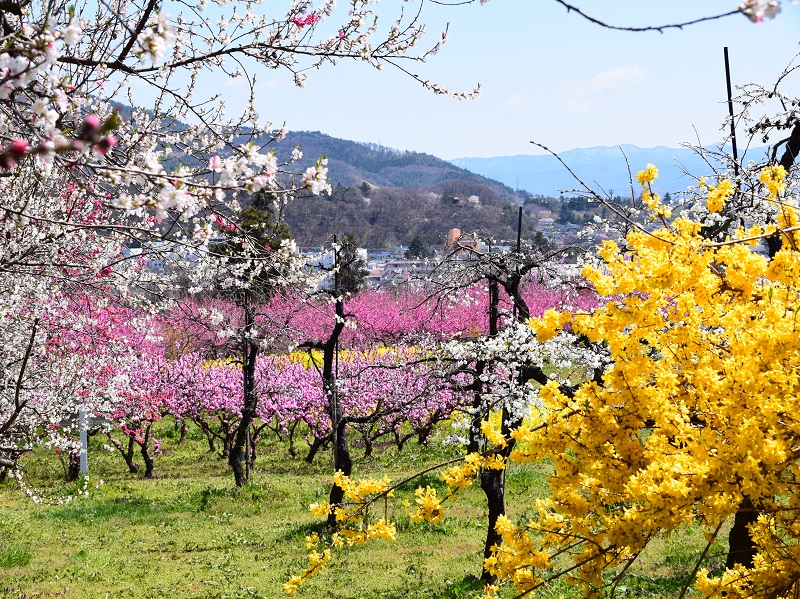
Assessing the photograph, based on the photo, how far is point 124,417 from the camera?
14.0 metres

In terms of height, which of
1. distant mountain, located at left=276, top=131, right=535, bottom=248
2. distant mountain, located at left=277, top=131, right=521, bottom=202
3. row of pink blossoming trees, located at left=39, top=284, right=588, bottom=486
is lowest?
row of pink blossoming trees, located at left=39, top=284, right=588, bottom=486

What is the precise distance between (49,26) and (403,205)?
78285 mm

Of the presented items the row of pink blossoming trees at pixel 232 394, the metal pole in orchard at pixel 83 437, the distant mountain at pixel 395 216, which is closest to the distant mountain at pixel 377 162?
the distant mountain at pixel 395 216

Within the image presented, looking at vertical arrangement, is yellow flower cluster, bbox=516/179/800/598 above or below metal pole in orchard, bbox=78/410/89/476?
above

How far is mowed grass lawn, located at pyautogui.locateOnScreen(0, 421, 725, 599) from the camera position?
7113 mm

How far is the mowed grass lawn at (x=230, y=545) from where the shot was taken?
7.11m

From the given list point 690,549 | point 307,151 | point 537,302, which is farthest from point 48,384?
point 307,151

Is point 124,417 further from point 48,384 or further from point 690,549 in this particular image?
point 690,549

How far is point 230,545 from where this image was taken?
8977 millimetres

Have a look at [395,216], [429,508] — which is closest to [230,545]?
→ [429,508]

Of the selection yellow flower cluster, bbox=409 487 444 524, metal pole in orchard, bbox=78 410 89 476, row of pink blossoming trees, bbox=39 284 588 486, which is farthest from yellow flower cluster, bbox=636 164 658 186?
metal pole in orchard, bbox=78 410 89 476

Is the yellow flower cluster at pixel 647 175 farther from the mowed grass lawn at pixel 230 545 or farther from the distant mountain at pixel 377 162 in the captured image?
the distant mountain at pixel 377 162

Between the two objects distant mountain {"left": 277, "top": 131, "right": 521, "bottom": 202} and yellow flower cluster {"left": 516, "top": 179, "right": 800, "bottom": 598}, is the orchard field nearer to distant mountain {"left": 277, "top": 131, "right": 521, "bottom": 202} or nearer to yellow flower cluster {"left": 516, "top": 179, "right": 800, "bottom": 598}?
yellow flower cluster {"left": 516, "top": 179, "right": 800, "bottom": 598}

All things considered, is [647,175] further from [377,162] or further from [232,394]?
[377,162]
